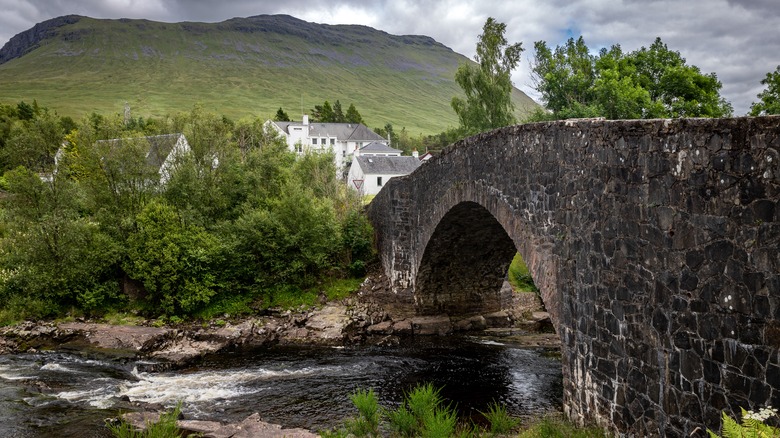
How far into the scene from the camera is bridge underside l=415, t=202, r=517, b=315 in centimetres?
2306

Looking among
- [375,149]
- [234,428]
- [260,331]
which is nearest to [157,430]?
[234,428]

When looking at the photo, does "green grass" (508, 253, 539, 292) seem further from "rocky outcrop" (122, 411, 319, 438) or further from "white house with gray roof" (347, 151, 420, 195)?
"white house with gray roof" (347, 151, 420, 195)

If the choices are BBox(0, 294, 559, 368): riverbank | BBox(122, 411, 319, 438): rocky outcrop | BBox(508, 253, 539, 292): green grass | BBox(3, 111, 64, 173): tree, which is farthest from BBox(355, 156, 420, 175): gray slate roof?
Answer: BBox(122, 411, 319, 438): rocky outcrop

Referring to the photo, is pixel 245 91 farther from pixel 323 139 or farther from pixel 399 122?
pixel 323 139

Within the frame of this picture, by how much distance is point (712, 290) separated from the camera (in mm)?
7762

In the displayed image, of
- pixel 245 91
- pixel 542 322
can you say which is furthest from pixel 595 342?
pixel 245 91

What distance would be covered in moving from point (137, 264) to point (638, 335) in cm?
2362

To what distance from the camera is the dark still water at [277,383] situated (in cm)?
1593

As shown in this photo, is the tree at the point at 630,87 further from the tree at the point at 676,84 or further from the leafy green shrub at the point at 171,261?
the leafy green shrub at the point at 171,261

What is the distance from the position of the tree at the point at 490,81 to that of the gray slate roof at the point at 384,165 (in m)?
19.0

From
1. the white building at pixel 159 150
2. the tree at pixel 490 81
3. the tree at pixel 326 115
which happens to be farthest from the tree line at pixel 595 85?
the tree at pixel 326 115

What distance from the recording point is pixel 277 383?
18969 millimetres

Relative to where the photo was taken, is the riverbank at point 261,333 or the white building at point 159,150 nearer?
the riverbank at point 261,333

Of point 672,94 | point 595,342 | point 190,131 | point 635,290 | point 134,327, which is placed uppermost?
point 672,94
